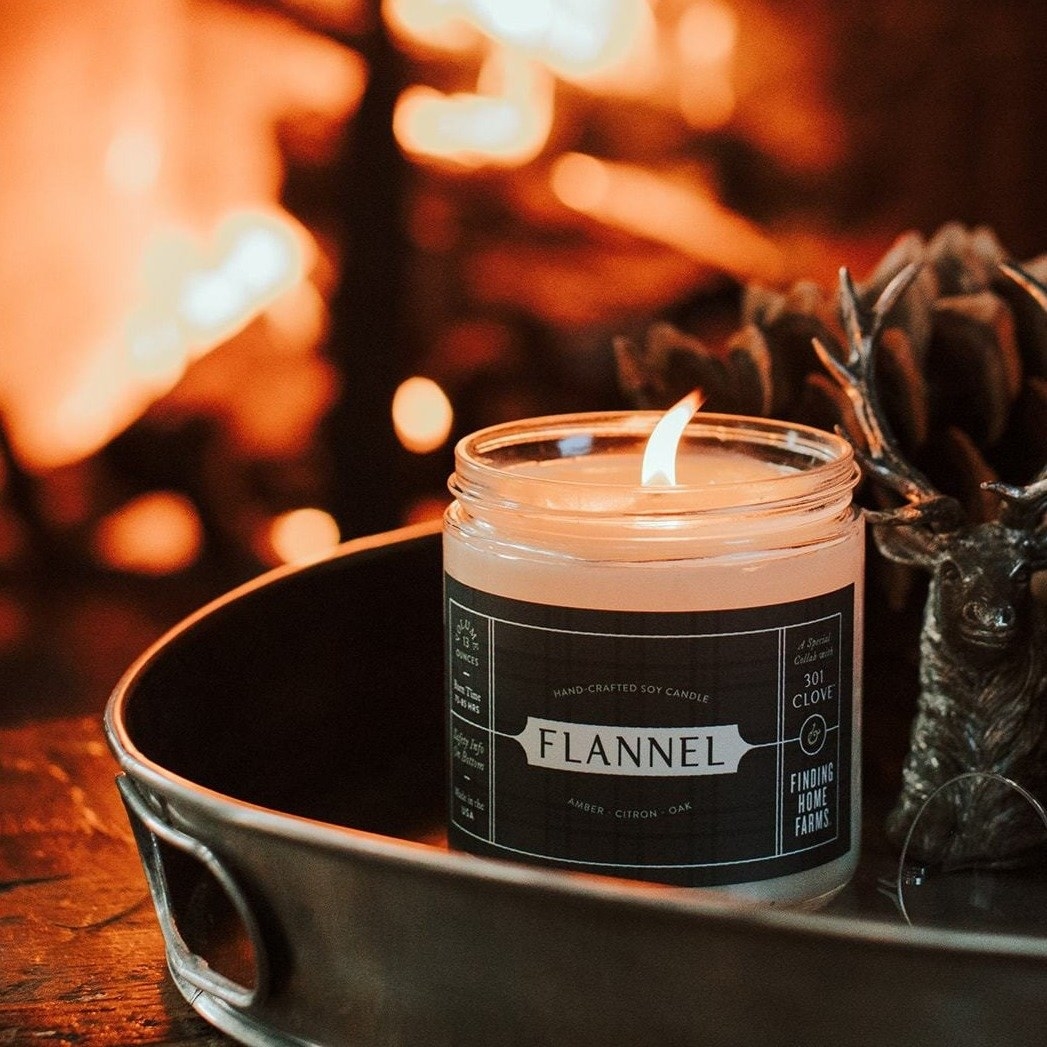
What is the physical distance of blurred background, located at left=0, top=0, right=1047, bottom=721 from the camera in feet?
4.18

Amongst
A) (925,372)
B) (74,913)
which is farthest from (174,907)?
(925,372)

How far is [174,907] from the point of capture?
0.42 m

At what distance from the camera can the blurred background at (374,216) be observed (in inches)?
50.2

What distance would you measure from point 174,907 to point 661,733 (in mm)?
143

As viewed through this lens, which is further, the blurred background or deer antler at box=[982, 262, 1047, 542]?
the blurred background

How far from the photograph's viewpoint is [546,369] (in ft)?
4.34

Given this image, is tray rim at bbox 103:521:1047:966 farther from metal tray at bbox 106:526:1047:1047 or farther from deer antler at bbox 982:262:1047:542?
deer antler at bbox 982:262:1047:542

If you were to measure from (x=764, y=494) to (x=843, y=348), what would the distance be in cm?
15

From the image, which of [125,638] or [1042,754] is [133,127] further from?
[1042,754]

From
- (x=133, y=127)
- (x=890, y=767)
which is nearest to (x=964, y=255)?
(x=890, y=767)

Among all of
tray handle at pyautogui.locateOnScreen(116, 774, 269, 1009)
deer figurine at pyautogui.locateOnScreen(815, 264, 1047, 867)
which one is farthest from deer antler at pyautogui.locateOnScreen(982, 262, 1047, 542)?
tray handle at pyautogui.locateOnScreen(116, 774, 269, 1009)

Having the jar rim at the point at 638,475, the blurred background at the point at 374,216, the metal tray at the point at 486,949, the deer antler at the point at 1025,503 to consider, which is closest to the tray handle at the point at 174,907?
the metal tray at the point at 486,949

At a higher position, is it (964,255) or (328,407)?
(964,255)

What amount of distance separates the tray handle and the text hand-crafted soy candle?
88 millimetres
